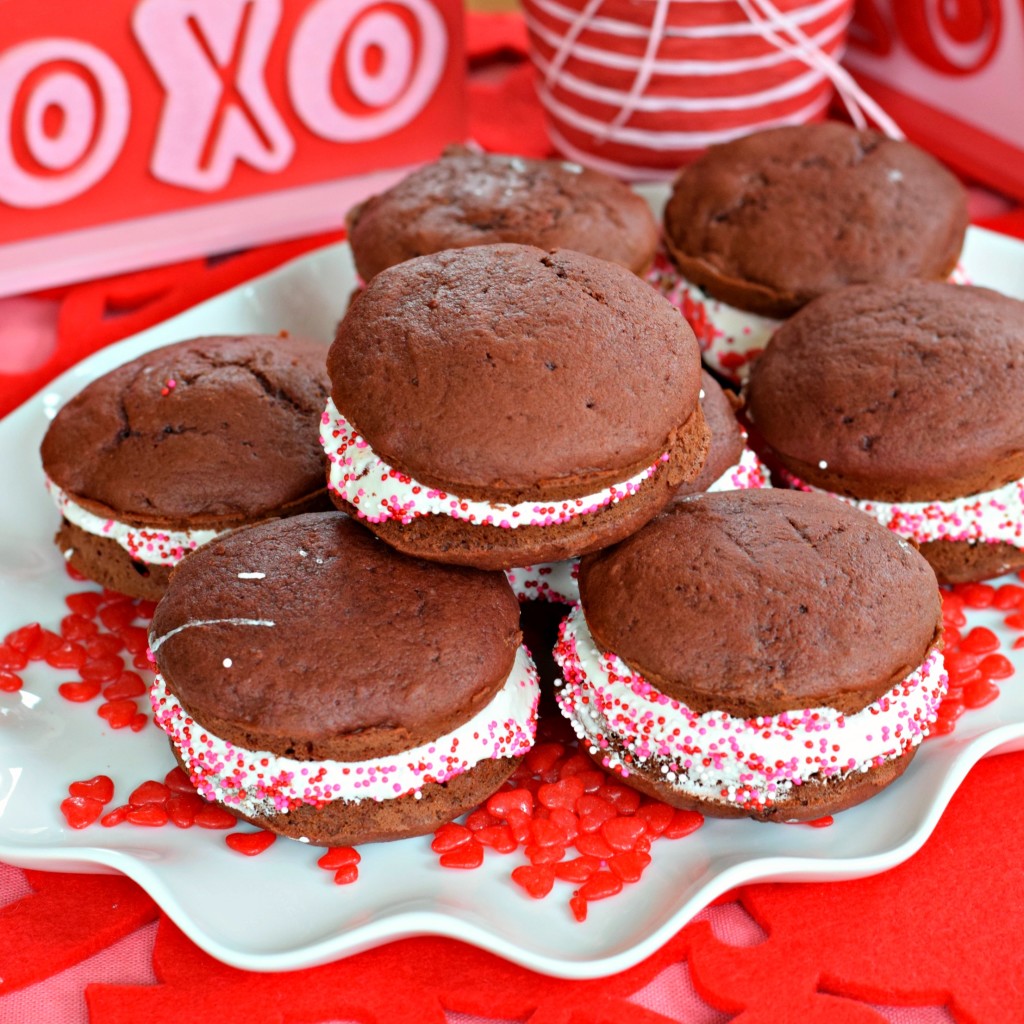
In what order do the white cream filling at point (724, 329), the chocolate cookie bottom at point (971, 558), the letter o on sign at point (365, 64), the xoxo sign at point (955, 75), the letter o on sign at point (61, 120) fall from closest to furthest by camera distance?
the chocolate cookie bottom at point (971, 558)
the white cream filling at point (724, 329)
the letter o on sign at point (61, 120)
the letter o on sign at point (365, 64)
the xoxo sign at point (955, 75)

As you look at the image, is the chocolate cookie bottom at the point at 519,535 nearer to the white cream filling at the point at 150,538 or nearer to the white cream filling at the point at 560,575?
the white cream filling at the point at 560,575

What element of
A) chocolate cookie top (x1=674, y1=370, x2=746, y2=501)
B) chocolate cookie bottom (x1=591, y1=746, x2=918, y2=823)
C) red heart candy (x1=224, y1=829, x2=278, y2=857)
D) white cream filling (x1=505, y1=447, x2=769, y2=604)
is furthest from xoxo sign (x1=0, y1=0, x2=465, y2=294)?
chocolate cookie bottom (x1=591, y1=746, x2=918, y2=823)

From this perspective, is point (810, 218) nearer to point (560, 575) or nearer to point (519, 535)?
point (560, 575)

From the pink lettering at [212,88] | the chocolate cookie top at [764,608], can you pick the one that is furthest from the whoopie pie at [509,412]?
the pink lettering at [212,88]

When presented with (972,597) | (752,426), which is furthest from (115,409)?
(972,597)

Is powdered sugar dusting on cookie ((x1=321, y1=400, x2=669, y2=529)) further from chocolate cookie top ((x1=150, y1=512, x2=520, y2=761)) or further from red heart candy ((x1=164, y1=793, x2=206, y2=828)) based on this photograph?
red heart candy ((x1=164, y1=793, x2=206, y2=828))
